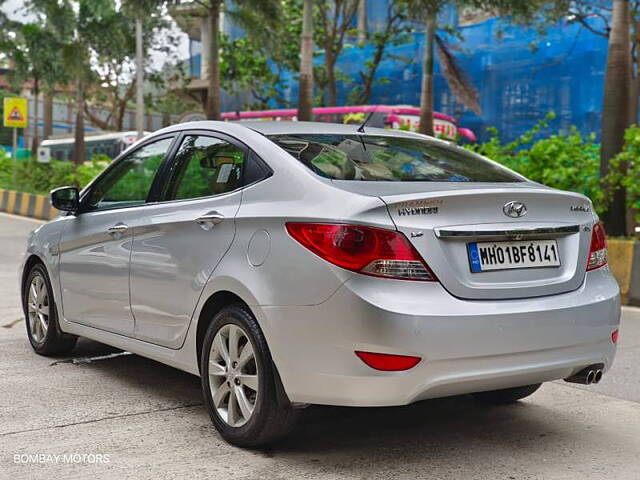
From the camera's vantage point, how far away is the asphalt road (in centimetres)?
396

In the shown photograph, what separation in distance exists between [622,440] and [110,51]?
3123 centimetres

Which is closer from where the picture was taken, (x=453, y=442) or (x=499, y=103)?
(x=453, y=442)

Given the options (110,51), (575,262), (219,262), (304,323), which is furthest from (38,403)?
(110,51)

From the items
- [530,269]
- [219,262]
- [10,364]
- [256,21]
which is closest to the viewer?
[530,269]

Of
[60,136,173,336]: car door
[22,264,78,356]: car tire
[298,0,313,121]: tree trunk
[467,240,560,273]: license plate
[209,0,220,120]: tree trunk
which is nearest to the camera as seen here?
[467,240,560,273]: license plate

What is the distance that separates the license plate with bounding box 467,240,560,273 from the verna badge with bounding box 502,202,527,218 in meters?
0.12

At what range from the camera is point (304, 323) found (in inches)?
151

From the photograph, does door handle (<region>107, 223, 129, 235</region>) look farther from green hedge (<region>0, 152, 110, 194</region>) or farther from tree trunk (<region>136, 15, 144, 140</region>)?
tree trunk (<region>136, 15, 144, 140</region>)

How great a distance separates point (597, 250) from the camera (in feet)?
14.4

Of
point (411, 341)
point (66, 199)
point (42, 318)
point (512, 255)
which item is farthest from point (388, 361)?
point (42, 318)

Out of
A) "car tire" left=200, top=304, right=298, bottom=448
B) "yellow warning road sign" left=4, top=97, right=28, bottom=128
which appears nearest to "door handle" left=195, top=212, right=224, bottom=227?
"car tire" left=200, top=304, right=298, bottom=448

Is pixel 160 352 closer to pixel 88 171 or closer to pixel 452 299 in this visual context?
pixel 452 299

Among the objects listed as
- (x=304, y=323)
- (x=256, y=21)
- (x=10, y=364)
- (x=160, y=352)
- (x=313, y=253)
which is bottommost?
(x=10, y=364)

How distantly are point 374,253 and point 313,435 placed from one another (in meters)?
1.14
